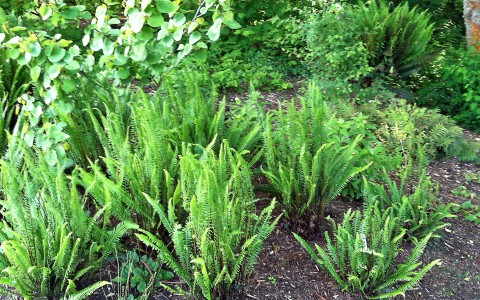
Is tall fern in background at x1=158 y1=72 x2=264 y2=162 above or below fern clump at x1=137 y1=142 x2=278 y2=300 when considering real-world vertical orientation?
above

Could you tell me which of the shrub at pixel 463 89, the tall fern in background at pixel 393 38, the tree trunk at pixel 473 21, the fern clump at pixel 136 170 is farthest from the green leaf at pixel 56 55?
the tree trunk at pixel 473 21

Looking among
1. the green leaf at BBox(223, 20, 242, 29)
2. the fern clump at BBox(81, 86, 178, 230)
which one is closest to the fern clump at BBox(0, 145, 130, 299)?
the fern clump at BBox(81, 86, 178, 230)

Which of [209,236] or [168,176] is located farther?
[168,176]

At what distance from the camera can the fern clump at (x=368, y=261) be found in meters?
2.89

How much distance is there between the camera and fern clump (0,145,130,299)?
Answer: 2551 mm

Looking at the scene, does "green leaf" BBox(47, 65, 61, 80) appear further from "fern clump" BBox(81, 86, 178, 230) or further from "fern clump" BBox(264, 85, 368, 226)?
"fern clump" BBox(264, 85, 368, 226)

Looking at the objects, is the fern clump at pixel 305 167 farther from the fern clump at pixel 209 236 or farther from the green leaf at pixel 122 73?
the green leaf at pixel 122 73

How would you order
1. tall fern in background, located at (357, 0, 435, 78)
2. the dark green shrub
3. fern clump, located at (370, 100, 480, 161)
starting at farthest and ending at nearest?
1. tall fern in background, located at (357, 0, 435, 78)
2. the dark green shrub
3. fern clump, located at (370, 100, 480, 161)

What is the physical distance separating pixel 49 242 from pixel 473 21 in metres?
6.55

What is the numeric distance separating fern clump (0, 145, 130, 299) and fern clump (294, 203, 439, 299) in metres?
1.19

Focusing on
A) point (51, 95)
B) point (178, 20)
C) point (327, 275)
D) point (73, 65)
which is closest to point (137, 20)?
point (178, 20)

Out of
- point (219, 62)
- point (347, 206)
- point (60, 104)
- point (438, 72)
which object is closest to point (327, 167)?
point (347, 206)

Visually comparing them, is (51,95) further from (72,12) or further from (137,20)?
(137,20)

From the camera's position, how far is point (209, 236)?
2.64 meters
